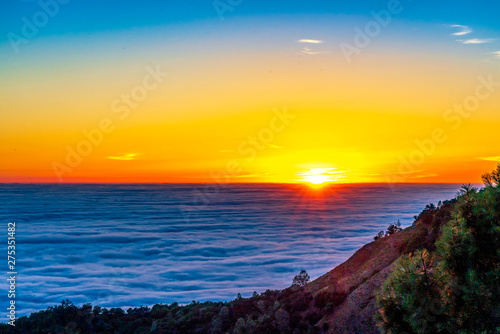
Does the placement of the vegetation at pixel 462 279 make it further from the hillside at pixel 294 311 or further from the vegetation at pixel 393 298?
the hillside at pixel 294 311

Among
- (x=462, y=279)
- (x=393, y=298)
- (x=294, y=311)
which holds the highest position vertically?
(x=294, y=311)

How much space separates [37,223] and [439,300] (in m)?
64.4

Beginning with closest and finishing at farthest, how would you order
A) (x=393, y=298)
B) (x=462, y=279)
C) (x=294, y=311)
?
(x=462, y=279), (x=393, y=298), (x=294, y=311)

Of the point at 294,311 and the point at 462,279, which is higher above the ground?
the point at 294,311

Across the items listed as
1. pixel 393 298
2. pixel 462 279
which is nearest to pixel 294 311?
pixel 393 298

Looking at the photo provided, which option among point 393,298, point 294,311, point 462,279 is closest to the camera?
point 462,279

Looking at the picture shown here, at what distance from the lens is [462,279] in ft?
23.6

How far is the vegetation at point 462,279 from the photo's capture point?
23.0 ft

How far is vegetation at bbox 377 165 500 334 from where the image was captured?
7.00m

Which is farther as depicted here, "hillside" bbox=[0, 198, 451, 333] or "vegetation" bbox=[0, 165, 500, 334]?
"hillside" bbox=[0, 198, 451, 333]

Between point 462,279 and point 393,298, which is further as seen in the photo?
point 393,298

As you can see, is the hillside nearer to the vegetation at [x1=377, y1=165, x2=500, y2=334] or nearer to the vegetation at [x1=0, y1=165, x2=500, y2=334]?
the vegetation at [x1=0, y1=165, x2=500, y2=334]

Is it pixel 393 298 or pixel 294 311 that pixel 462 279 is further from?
pixel 294 311

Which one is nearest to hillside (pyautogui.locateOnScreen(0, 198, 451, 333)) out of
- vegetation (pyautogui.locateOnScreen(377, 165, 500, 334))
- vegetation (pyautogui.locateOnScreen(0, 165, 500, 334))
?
vegetation (pyautogui.locateOnScreen(0, 165, 500, 334))
